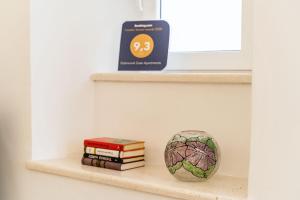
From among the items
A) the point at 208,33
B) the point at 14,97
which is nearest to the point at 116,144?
the point at 14,97

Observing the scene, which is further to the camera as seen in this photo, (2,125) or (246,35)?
(2,125)

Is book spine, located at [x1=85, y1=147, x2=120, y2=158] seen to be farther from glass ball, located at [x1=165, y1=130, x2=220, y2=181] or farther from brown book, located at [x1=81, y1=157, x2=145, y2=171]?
glass ball, located at [x1=165, y1=130, x2=220, y2=181]

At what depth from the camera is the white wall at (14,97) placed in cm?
170

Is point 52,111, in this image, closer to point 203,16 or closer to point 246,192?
point 203,16

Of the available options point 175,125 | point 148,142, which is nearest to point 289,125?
point 175,125

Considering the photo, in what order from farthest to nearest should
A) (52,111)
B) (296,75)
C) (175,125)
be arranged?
(52,111), (175,125), (296,75)

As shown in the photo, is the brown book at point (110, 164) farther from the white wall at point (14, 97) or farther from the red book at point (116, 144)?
the white wall at point (14, 97)

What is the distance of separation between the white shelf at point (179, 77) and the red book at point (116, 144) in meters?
0.23

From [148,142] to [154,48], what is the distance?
0.38 meters

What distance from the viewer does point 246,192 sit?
1.26 metres

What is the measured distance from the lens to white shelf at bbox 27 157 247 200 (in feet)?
4.10

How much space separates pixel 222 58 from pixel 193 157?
522 millimetres

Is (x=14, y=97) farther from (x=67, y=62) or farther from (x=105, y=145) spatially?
(x=105, y=145)

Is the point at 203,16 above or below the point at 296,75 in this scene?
above
